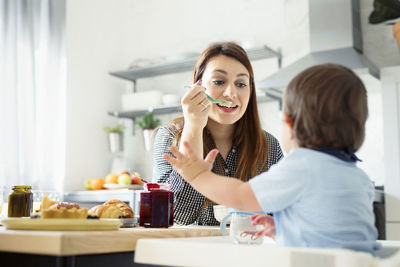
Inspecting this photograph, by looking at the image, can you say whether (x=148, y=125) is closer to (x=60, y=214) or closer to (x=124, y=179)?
(x=124, y=179)

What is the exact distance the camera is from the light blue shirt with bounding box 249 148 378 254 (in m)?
0.80

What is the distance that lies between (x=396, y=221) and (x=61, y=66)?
9.45ft

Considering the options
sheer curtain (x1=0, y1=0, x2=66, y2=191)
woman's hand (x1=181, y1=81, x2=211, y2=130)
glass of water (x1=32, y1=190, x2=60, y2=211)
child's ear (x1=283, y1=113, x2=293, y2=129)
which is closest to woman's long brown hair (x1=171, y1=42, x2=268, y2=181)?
woman's hand (x1=181, y1=81, x2=211, y2=130)

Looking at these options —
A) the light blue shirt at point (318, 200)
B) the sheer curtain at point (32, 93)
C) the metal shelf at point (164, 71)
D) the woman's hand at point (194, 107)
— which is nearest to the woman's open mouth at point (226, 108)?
the woman's hand at point (194, 107)

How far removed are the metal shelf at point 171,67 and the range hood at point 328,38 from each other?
0.37 metres

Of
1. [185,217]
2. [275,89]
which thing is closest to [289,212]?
[185,217]

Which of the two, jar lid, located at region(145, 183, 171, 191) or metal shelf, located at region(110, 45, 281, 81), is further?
metal shelf, located at region(110, 45, 281, 81)

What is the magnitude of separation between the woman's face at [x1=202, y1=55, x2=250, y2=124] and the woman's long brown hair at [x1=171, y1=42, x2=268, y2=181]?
0.03 m

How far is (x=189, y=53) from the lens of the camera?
3912 millimetres

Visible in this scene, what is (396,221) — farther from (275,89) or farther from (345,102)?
(345,102)

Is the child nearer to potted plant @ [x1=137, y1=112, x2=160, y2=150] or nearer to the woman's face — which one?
the woman's face

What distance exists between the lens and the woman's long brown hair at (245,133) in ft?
6.09

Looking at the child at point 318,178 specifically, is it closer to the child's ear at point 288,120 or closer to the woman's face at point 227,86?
the child's ear at point 288,120

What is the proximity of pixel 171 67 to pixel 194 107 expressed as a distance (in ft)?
8.53
